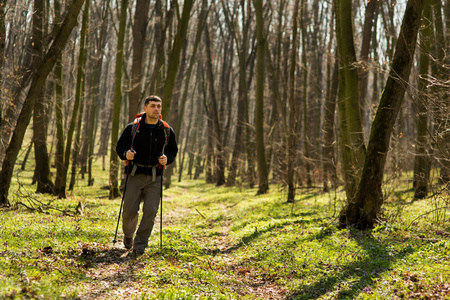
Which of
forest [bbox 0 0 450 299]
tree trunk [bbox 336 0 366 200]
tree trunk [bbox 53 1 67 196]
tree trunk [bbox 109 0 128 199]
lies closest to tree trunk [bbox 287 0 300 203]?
forest [bbox 0 0 450 299]

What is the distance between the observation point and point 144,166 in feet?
22.6

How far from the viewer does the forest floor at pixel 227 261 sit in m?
4.98

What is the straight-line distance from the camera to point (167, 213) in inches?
556

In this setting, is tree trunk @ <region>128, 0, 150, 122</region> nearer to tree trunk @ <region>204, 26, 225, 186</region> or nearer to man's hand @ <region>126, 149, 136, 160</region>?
tree trunk @ <region>204, 26, 225, 186</region>

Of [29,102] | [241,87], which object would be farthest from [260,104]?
[29,102]

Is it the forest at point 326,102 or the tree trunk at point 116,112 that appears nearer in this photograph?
the forest at point 326,102

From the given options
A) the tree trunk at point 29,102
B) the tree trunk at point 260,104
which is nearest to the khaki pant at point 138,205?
the tree trunk at point 29,102

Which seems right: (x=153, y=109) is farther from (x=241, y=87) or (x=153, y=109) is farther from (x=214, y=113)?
(x=214, y=113)

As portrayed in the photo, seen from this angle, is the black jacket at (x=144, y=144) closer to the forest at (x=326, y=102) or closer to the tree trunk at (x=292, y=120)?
the forest at (x=326, y=102)

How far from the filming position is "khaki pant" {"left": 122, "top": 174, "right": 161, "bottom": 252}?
22.4ft

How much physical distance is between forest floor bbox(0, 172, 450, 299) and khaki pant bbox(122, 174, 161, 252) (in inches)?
13.3

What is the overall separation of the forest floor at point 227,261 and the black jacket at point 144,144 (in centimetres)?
168

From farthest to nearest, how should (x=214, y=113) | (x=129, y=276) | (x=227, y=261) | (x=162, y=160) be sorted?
1. (x=214, y=113)
2. (x=227, y=261)
3. (x=162, y=160)
4. (x=129, y=276)

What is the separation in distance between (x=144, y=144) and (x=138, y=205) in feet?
3.66
